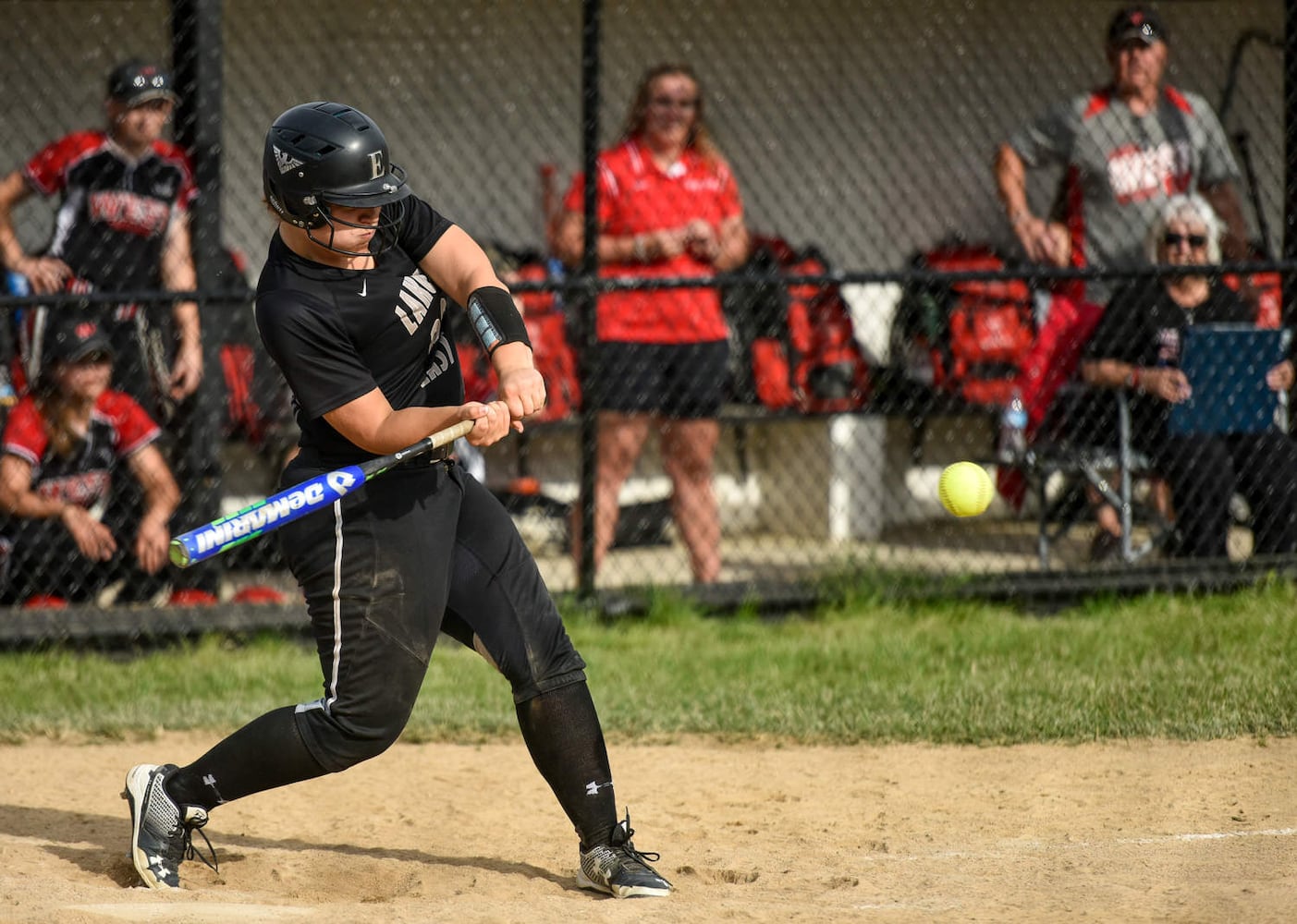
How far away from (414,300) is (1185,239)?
404 cm

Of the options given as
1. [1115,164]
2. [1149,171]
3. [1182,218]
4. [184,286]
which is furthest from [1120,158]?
[184,286]

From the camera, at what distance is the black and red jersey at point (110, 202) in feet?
19.6

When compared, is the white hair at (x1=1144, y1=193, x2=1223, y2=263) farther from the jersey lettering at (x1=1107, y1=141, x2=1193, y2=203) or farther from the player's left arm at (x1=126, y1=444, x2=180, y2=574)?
the player's left arm at (x1=126, y1=444, x2=180, y2=574)

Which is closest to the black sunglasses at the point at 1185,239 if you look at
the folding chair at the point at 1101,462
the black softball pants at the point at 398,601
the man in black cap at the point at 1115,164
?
the man in black cap at the point at 1115,164

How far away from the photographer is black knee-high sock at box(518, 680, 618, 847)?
351 centimetres

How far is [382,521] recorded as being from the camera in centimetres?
341

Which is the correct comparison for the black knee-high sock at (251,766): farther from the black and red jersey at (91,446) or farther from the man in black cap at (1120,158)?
the man in black cap at (1120,158)

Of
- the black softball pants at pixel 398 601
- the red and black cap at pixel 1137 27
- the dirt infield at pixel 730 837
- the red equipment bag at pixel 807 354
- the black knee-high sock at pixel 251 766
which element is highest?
the red and black cap at pixel 1137 27

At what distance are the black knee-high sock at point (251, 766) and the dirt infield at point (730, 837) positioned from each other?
Result: 0.23 m

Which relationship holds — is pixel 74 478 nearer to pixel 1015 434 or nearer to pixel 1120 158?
pixel 1015 434

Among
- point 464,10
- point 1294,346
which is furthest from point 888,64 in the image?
point 1294,346

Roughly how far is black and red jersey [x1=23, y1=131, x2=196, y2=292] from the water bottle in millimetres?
3603

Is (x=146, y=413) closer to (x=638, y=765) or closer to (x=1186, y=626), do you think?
(x=638, y=765)

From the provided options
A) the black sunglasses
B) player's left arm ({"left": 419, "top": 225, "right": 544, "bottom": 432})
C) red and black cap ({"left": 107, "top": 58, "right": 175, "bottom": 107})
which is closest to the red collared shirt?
red and black cap ({"left": 107, "top": 58, "right": 175, "bottom": 107})
